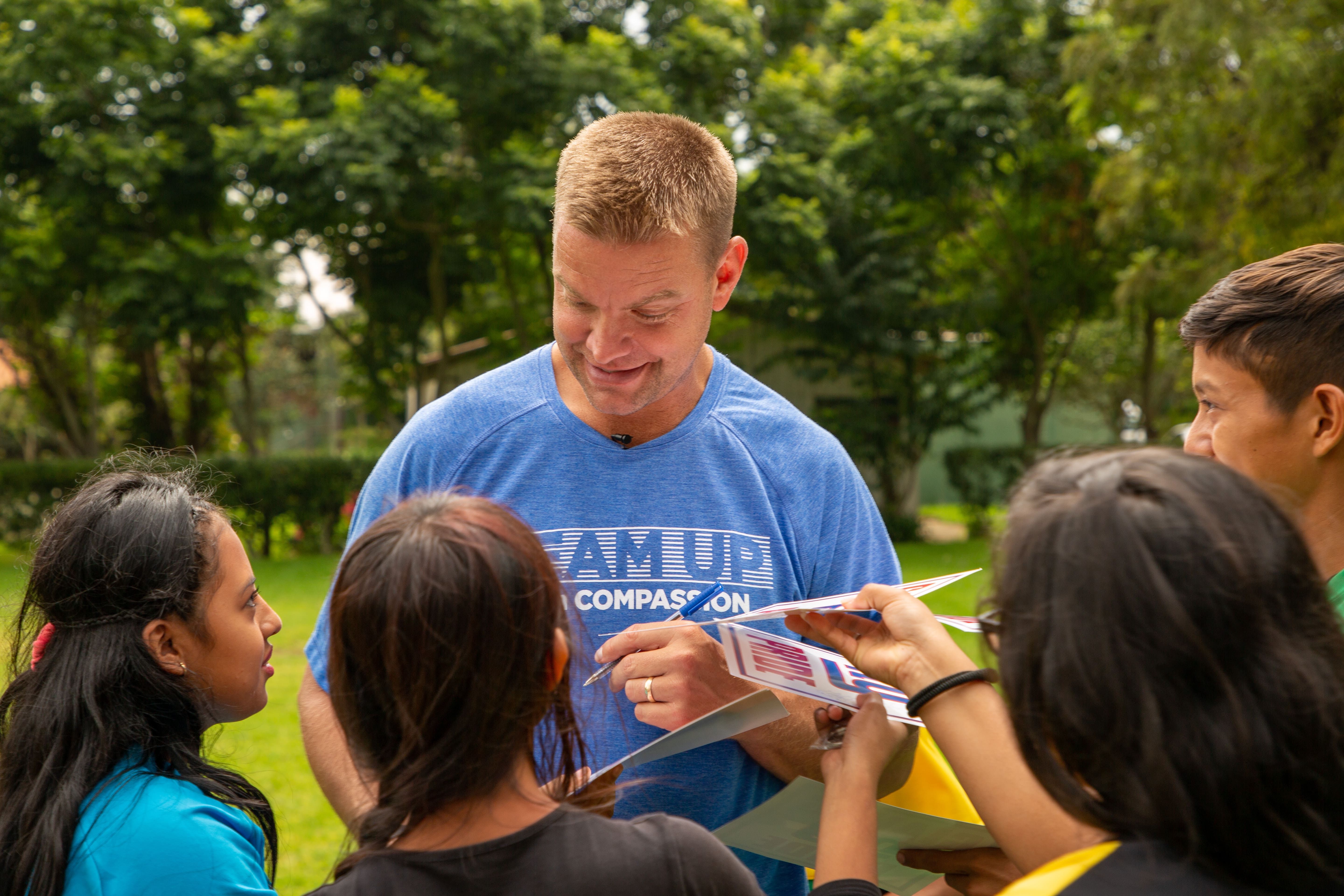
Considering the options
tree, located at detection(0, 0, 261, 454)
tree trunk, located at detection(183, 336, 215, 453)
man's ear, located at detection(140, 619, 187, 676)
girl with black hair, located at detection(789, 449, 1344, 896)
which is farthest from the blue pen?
tree trunk, located at detection(183, 336, 215, 453)

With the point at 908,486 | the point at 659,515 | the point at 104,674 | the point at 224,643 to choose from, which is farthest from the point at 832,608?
the point at 908,486

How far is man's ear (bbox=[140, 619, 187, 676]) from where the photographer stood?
6.08 feet

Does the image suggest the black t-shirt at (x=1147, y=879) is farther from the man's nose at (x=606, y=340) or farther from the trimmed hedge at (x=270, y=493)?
the trimmed hedge at (x=270, y=493)

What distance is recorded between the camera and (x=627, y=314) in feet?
6.73

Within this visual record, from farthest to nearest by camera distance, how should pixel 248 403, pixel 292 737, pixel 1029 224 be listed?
pixel 1029 224, pixel 248 403, pixel 292 737

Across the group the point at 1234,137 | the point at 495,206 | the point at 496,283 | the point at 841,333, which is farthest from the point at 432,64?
the point at 1234,137

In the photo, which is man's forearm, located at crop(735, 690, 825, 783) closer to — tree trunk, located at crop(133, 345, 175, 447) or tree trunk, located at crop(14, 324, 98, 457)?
tree trunk, located at crop(14, 324, 98, 457)

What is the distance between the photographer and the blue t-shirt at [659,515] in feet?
6.63

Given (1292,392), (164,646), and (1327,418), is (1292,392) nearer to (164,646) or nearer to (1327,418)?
(1327,418)

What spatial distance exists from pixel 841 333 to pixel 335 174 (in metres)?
8.98

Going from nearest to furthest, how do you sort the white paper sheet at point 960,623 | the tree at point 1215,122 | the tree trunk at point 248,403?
the white paper sheet at point 960,623
the tree at point 1215,122
the tree trunk at point 248,403

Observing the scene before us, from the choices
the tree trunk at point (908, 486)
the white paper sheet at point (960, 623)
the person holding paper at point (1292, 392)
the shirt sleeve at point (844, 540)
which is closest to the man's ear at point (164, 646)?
the shirt sleeve at point (844, 540)

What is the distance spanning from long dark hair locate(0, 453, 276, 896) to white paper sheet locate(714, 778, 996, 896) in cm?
84

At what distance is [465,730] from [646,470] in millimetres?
796
